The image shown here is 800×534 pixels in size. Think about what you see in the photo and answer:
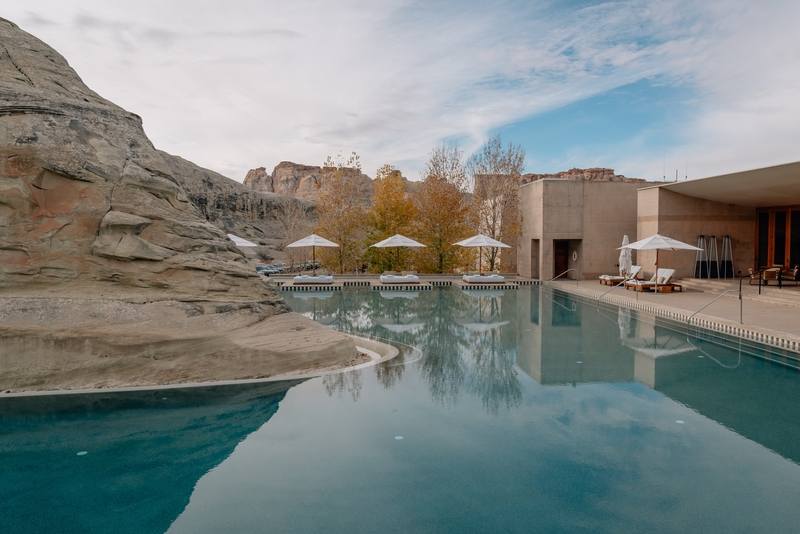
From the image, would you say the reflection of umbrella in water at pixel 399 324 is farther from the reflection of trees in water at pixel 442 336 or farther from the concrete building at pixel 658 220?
the concrete building at pixel 658 220

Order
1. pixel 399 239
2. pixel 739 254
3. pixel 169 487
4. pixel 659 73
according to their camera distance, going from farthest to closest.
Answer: pixel 659 73, pixel 399 239, pixel 739 254, pixel 169 487

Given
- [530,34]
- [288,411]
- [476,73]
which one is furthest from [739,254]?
[288,411]

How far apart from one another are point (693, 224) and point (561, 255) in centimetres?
597

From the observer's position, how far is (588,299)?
15.0 m

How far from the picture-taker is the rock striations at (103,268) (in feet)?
20.3

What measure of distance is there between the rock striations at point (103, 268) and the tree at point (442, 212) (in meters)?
15.2

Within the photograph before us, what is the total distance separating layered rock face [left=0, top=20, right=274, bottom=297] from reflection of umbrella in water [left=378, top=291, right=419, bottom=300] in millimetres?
8901

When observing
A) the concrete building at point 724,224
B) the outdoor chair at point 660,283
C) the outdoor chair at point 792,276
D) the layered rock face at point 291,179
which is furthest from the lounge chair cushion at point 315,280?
the layered rock face at point 291,179

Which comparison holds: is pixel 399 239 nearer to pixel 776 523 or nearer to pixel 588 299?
pixel 588 299

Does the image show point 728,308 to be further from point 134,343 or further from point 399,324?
point 134,343

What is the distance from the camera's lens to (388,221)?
74.2 feet

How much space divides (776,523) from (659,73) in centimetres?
2880

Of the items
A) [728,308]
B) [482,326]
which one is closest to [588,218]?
[728,308]

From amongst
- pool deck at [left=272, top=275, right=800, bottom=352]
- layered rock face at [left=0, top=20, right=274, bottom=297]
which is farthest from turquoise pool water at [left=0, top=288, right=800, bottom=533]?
layered rock face at [left=0, top=20, right=274, bottom=297]
